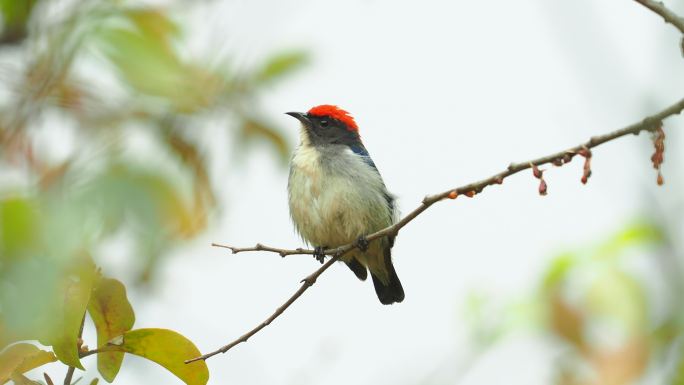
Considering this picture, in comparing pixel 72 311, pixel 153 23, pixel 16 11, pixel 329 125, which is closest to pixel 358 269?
pixel 329 125

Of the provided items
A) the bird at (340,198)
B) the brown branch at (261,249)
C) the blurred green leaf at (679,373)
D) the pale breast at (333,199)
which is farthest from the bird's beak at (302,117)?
the blurred green leaf at (679,373)

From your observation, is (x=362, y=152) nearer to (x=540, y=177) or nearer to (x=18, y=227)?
(x=540, y=177)

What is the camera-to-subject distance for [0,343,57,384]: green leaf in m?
2.43

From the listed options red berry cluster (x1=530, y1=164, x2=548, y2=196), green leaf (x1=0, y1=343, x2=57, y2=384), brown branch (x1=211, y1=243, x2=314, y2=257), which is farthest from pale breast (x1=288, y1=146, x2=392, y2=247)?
green leaf (x1=0, y1=343, x2=57, y2=384)

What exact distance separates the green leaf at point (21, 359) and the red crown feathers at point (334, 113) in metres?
4.76

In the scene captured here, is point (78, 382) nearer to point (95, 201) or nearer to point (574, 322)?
point (95, 201)

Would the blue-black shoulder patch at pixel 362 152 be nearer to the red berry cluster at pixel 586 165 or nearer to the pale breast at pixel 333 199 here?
the pale breast at pixel 333 199

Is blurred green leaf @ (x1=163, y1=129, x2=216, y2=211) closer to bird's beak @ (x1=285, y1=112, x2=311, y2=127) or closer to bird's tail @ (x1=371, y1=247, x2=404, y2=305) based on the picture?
bird's beak @ (x1=285, y1=112, x2=311, y2=127)

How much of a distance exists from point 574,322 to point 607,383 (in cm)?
78

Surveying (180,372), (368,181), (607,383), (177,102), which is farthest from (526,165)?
(368,181)

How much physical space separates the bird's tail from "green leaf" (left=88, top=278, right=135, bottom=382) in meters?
4.47

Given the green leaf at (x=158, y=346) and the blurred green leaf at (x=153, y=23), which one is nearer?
the green leaf at (x=158, y=346)

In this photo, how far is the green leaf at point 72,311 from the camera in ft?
7.48

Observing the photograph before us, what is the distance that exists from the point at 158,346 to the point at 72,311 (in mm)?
336
